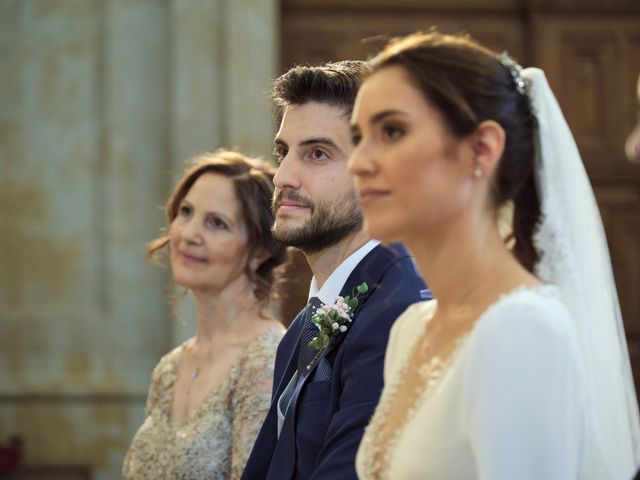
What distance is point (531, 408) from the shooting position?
1.66m

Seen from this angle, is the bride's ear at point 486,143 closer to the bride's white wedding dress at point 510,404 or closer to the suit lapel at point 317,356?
the bride's white wedding dress at point 510,404

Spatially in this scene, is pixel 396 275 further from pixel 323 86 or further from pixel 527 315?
pixel 527 315

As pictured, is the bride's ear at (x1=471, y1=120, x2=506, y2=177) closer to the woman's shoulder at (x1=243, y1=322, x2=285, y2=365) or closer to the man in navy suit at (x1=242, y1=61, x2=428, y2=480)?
the man in navy suit at (x1=242, y1=61, x2=428, y2=480)

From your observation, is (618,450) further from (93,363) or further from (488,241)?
(93,363)

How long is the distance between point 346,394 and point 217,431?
1140 mm

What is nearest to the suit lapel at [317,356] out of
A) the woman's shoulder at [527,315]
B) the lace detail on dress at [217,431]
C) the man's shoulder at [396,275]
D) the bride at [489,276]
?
the man's shoulder at [396,275]

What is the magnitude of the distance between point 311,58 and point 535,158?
516cm

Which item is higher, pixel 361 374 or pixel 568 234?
pixel 568 234

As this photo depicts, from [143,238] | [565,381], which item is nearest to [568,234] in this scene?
[565,381]

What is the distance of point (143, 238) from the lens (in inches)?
260

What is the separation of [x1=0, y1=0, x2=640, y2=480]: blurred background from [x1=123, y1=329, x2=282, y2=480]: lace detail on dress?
2.82 m

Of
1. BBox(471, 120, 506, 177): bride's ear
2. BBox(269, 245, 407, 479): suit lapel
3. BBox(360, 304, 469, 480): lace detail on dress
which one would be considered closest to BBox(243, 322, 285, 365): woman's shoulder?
BBox(269, 245, 407, 479): suit lapel

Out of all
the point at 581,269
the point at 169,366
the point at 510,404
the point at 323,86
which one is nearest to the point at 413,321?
the point at 581,269

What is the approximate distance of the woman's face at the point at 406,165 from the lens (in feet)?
6.00
